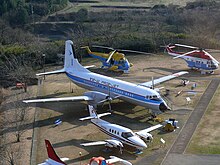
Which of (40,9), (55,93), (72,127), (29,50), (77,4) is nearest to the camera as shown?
(72,127)

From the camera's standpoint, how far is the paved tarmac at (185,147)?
42375 mm

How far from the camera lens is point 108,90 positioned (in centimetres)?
5600

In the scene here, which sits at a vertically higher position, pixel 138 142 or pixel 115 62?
pixel 115 62

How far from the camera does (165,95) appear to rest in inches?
2415

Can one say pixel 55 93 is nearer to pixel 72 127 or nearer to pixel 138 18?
pixel 72 127

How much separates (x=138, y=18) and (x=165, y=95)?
6055 centimetres

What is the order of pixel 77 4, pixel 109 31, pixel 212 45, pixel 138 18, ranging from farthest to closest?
pixel 77 4 → pixel 138 18 → pixel 109 31 → pixel 212 45

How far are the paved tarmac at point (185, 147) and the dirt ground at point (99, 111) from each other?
722 millimetres

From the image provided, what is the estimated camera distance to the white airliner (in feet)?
170

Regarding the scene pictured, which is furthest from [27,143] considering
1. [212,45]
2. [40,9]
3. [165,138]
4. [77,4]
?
[77,4]

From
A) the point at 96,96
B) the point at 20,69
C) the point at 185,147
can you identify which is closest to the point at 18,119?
the point at 96,96

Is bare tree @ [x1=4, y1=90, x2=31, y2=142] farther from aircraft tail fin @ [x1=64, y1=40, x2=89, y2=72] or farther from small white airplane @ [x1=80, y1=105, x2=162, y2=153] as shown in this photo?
small white airplane @ [x1=80, y1=105, x2=162, y2=153]

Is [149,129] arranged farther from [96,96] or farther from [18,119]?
[18,119]

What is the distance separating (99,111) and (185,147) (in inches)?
558
